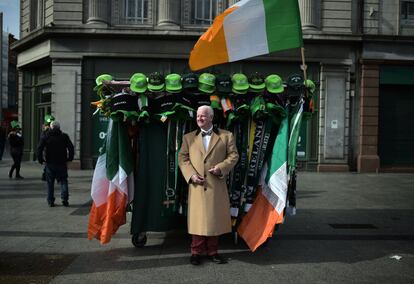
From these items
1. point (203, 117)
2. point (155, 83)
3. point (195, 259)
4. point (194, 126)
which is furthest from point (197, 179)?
point (155, 83)

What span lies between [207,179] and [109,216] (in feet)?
4.62

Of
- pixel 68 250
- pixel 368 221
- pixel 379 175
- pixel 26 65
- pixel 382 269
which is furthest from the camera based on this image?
pixel 26 65

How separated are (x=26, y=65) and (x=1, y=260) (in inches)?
598

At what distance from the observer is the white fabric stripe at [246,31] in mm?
5801

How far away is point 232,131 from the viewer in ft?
20.0

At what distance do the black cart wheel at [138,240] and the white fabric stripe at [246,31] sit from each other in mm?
2670

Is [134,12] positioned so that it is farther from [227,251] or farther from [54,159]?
[227,251]

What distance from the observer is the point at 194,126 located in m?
6.12

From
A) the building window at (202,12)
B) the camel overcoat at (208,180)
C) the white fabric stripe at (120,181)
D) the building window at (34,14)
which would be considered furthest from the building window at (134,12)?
the camel overcoat at (208,180)

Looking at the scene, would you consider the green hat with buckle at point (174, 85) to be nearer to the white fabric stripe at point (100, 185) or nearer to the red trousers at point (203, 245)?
the white fabric stripe at point (100, 185)

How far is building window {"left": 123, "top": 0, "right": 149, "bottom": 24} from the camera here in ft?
55.3

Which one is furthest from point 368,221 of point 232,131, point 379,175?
point 379,175

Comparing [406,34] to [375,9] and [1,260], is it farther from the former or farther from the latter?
[1,260]

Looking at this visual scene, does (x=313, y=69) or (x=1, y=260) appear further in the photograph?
(x=313, y=69)
